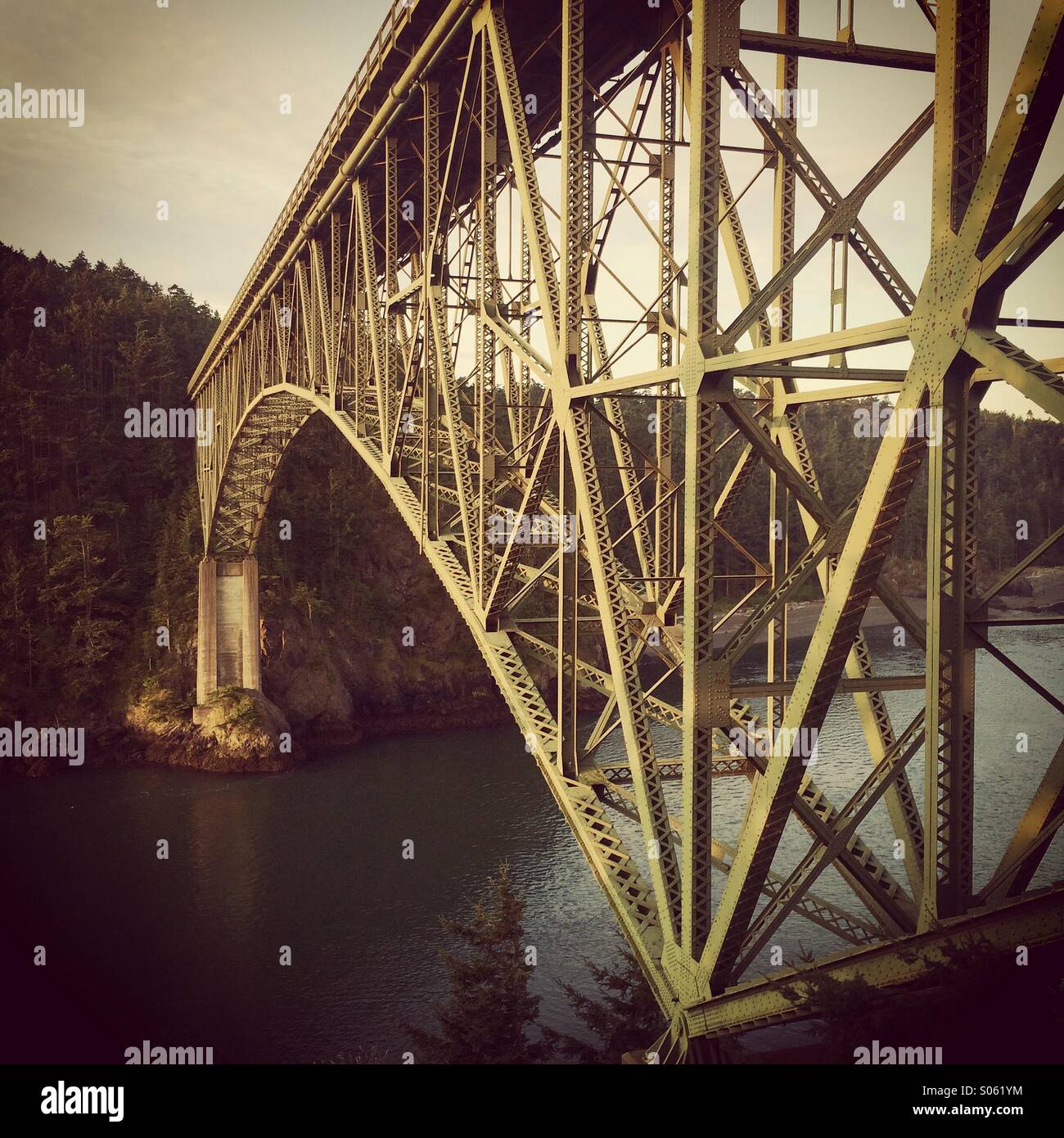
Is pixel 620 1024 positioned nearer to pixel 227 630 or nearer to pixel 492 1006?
pixel 492 1006

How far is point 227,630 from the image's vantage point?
39.1m

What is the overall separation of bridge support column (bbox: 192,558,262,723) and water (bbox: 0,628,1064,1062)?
4.47m

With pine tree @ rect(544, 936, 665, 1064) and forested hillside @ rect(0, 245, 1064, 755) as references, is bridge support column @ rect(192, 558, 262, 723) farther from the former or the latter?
pine tree @ rect(544, 936, 665, 1064)

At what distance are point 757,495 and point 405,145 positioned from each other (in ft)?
178

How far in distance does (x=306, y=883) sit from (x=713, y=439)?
2148 centimetres

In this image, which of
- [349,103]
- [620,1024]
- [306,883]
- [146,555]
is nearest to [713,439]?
[620,1024]

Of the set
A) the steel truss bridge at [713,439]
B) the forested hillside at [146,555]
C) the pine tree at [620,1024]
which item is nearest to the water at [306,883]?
the pine tree at [620,1024]

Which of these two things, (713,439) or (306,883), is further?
(306,883)

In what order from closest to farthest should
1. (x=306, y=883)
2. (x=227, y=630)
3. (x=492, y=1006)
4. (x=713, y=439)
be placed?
(x=713, y=439) → (x=492, y=1006) → (x=306, y=883) → (x=227, y=630)

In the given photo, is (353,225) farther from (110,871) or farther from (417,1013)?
(110,871)

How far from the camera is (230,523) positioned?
40656mm

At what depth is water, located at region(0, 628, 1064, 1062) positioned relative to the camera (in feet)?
58.3

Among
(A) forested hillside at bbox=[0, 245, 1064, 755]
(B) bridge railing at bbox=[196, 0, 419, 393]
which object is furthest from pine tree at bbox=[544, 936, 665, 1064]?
(A) forested hillside at bbox=[0, 245, 1064, 755]

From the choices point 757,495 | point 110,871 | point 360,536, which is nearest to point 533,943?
point 110,871
